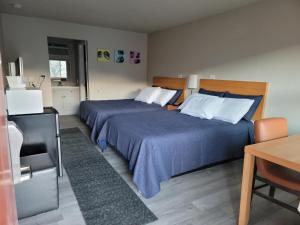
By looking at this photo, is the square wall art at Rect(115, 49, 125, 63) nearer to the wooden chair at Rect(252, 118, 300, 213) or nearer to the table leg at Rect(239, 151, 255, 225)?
the wooden chair at Rect(252, 118, 300, 213)

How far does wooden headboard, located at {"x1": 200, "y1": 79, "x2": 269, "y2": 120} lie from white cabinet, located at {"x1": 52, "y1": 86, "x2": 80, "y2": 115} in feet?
12.1

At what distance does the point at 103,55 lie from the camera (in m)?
5.29

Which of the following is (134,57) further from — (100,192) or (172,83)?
(100,192)

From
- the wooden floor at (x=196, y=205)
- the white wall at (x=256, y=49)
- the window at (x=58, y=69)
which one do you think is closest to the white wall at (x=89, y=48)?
the window at (x=58, y=69)

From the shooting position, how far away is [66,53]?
6016 mm

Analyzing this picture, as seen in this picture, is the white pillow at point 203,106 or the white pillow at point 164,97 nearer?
the white pillow at point 203,106

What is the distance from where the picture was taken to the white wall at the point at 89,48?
4295 mm

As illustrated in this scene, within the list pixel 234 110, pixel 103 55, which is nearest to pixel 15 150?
pixel 234 110

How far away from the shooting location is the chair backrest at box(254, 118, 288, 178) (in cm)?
160

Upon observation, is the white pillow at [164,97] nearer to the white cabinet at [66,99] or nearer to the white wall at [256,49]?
the white wall at [256,49]

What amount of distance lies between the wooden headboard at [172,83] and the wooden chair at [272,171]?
108 inches

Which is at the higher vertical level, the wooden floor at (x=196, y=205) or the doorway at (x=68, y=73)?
the doorway at (x=68, y=73)

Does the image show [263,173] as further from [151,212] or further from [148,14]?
[148,14]

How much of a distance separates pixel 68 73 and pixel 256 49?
520 cm
